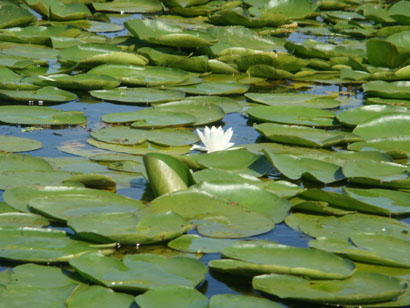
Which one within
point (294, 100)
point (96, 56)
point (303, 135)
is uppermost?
point (96, 56)

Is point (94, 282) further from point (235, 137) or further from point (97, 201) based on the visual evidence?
point (235, 137)

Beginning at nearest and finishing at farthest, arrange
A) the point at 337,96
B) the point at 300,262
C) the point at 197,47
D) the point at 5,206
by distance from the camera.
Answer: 1. the point at 300,262
2. the point at 5,206
3. the point at 337,96
4. the point at 197,47

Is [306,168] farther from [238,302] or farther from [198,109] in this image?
[238,302]

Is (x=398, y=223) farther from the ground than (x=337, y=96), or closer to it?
closer to it

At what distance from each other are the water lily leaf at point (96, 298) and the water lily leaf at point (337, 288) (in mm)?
368

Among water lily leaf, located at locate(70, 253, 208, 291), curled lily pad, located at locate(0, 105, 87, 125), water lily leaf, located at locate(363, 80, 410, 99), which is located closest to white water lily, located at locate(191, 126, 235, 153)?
curled lily pad, located at locate(0, 105, 87, 125)

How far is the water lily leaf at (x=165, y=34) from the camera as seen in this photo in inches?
183

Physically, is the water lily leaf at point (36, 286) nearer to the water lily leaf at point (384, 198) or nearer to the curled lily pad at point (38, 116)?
the water lily leaf at point (384, 198)

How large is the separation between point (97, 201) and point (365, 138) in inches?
60.6

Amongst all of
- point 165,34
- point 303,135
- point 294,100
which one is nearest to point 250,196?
point 303,135

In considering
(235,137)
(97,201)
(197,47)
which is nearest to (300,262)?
(97,201)

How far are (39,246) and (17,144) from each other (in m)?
1.09

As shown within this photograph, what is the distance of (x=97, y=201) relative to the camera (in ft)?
7.96

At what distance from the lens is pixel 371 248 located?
2.19 meters
